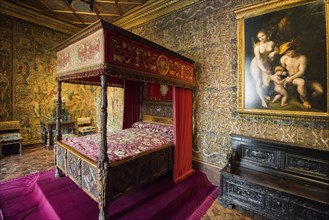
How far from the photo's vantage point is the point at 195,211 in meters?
2.87

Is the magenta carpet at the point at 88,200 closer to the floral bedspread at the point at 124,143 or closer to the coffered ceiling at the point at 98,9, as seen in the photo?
the floral bedspread at the point at 124,143

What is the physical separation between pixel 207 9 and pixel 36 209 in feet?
17.9

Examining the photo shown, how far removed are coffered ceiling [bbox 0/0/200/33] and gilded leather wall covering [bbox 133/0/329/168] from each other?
2.34 feet

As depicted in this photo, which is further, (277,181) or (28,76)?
(28,76)

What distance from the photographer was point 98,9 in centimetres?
539

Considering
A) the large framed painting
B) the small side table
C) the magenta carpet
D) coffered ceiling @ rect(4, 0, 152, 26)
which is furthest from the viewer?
the small side table

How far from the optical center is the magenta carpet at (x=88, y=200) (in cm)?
260

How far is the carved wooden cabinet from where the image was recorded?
2.42m

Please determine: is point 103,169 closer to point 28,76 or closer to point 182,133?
point 182,133

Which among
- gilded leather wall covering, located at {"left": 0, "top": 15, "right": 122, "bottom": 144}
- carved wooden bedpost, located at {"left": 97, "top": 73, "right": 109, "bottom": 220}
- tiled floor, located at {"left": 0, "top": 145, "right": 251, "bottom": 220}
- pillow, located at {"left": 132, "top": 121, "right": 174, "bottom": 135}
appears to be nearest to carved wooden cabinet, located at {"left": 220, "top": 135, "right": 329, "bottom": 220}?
tiled floor, located at {"left": 0, "top": 145, "right": 251, "bottom": 220}

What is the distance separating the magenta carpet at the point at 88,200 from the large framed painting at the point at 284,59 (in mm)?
2068

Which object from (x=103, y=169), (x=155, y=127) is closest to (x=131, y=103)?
(x=155, y=127)

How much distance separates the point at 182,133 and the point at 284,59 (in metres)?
2.51

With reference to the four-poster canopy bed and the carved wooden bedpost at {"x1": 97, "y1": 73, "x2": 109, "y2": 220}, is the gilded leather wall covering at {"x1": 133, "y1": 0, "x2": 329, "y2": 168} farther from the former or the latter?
the carved wooden bedpost at {"x1": 97, "y1": 73, "x2": 109, "y2": 220}
